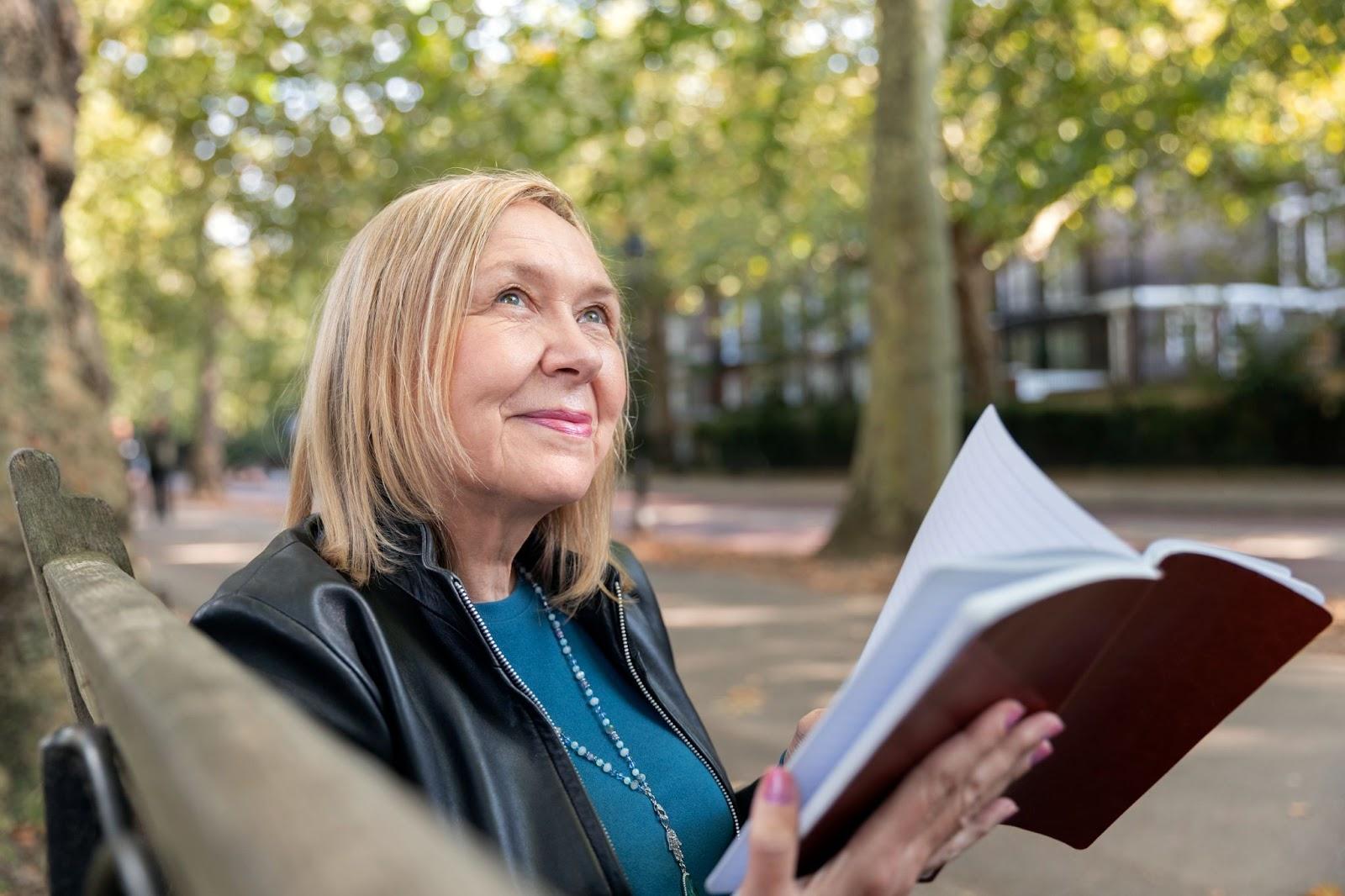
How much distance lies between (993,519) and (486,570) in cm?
93

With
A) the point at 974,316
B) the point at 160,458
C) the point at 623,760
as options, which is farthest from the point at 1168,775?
the point at 160,458

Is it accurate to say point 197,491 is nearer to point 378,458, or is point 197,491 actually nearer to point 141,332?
point 141,332

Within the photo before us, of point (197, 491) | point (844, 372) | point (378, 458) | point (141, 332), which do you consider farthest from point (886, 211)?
point (844, 372)

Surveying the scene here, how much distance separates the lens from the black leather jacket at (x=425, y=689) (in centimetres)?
141

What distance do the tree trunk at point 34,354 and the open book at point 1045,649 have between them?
3309 mm

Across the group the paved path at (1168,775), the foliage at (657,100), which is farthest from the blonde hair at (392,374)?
the foliage at (657,100)

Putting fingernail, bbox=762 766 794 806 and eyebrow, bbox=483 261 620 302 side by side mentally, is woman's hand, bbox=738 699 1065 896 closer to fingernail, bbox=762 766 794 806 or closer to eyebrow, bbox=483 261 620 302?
fingernail, bbox=762 766 794 806

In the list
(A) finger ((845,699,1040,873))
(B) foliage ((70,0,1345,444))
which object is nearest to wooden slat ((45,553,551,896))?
(A) finger ((845,699,1040,873))

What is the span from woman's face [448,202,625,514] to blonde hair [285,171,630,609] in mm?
29

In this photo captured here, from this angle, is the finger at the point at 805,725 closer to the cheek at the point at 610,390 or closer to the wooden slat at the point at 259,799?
the cheek at the point at 610,390

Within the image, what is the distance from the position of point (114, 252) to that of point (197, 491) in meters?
8.10

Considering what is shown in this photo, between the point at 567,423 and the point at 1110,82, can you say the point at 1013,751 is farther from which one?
the point at 1110,82

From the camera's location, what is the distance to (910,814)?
3.83 feet

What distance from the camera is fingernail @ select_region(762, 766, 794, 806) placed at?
1.09 metres
